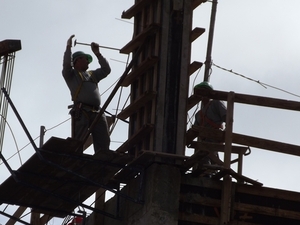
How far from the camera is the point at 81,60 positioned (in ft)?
73.4

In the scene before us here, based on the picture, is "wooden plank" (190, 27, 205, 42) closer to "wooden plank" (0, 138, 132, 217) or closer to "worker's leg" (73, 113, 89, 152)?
"worker's leg" (73, 113, 89, 152)

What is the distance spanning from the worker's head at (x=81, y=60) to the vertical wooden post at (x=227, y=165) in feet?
9.54

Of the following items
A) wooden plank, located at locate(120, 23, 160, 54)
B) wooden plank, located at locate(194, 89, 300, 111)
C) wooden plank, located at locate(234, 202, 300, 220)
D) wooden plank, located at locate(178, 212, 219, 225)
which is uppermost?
wooden plank, located at locate(120, 23, 160, 54)

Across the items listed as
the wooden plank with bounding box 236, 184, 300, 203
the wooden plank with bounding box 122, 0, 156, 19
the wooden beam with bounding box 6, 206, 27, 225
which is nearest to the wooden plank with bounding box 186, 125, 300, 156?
the wooden plank with bounding box 236, 184, 300, 203

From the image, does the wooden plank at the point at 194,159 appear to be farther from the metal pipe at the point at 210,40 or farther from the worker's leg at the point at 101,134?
the metal pipe at the point at 210,40

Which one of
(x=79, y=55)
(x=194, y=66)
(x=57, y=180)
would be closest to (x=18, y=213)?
(x=57, y=180)

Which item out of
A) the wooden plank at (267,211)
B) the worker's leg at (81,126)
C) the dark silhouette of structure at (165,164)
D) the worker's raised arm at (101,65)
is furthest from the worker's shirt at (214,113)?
the worker's leg at (81,126)

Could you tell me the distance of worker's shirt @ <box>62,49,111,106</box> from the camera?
72.0 ft

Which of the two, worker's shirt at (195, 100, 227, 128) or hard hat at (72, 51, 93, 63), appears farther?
worker's shirt at (195, 100, 227, 128)

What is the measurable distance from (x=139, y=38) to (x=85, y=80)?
141 centimetres

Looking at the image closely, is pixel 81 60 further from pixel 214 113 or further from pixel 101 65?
pixel 214 113

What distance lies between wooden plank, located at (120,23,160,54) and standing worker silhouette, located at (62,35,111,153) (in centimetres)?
94

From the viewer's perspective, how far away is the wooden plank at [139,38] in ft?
72.6

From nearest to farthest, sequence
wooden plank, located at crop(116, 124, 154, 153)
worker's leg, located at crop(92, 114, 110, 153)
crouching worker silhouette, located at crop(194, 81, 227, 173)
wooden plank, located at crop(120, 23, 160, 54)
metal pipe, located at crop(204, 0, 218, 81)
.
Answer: wooden plank, located at crop(116, 124, 154, 153)
worker's leg, located at crop(92, 114, 110, 153)
wooden plank, located at crop(120, 23, 160, 54)
crouching worker silhouette, located at crop(194, 81, 227, 173)
metal pipe, located at crop(204, 0, 218, 81)
